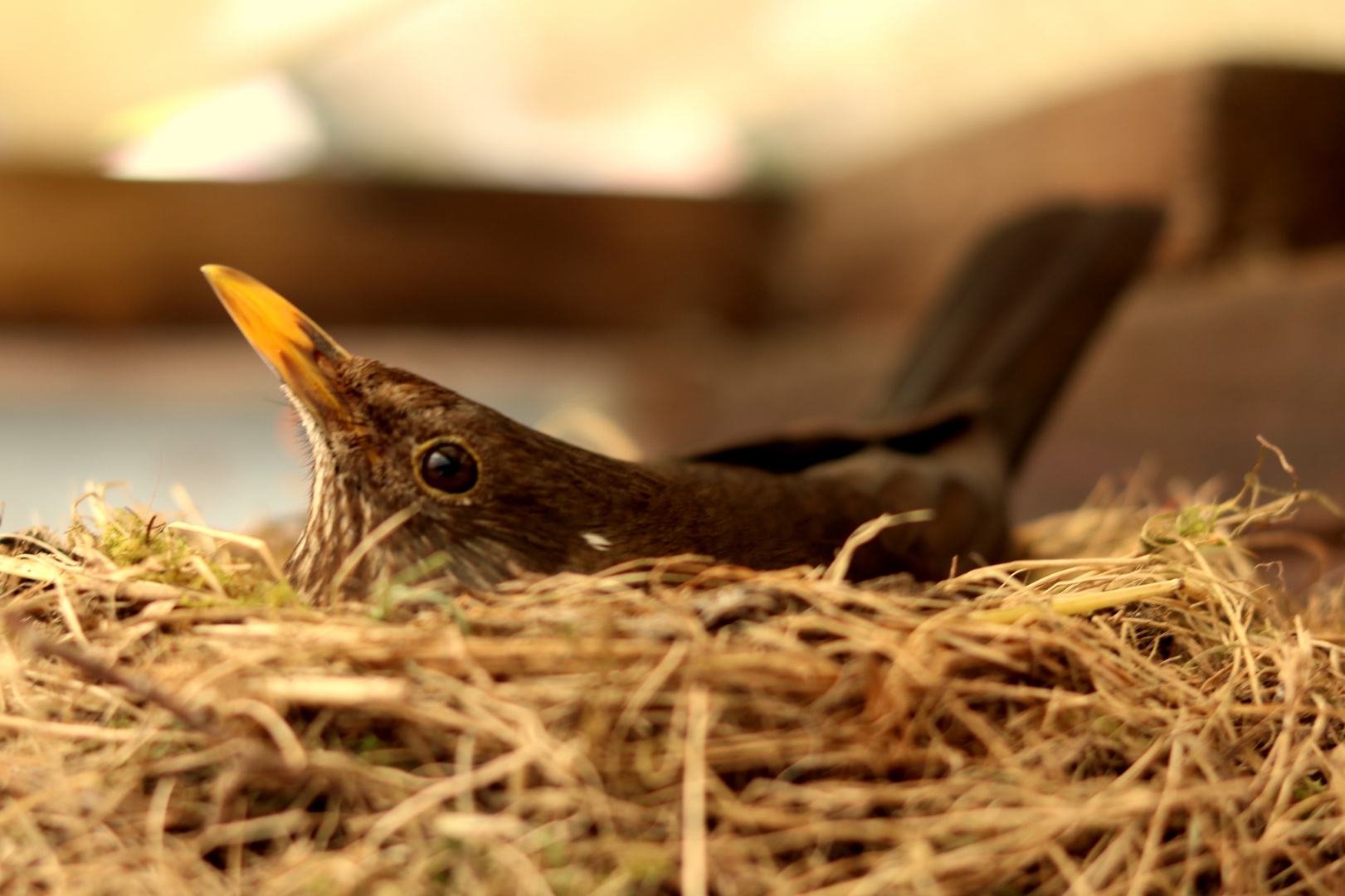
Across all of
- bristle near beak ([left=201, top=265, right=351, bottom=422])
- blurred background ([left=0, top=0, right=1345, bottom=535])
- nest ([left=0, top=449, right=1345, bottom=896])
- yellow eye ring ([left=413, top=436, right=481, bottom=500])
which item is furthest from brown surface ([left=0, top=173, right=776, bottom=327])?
nest ([left=0, top=449, right=1345, bottom=896])

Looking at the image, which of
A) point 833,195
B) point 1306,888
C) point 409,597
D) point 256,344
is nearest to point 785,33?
point 833,195

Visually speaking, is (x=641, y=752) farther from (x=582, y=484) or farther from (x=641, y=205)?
(x=641, y=205)

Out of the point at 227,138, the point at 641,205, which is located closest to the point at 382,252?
the point at 227,138

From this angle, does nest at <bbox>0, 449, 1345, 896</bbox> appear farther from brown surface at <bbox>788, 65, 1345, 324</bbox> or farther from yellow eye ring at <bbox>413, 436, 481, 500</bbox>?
brown surface at <bbox>788, 65, 1345, 324</bbox>

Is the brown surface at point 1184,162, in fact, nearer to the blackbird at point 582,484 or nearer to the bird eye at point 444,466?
the blackbird at point 582,484

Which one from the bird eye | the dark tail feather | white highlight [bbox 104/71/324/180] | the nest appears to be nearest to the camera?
the nest

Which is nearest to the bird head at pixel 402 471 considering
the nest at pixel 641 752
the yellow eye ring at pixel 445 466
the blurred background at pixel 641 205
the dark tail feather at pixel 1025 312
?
the yellow eye ring at pixel 445 466
